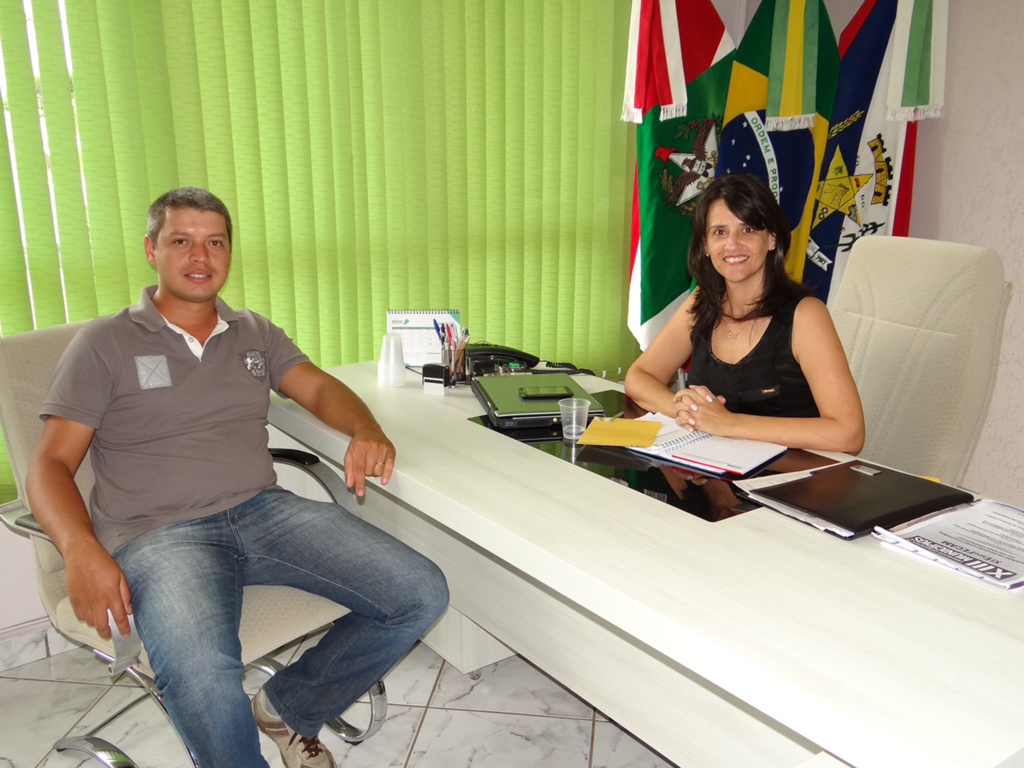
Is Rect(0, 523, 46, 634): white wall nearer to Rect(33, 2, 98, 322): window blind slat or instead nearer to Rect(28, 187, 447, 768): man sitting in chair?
Rect(33, 2, 98, 322): window blind slat

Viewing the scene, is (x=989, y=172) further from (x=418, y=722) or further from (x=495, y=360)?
(x=418, y=722)

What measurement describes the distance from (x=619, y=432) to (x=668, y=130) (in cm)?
174

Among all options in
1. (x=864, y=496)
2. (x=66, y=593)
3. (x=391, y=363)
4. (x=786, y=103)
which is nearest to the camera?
(x=864, y=496)

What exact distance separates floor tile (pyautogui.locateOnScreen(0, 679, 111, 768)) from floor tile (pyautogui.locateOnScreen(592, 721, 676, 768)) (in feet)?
4.46

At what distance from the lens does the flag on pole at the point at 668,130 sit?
2883 mm

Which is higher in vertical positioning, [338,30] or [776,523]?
[338,30]

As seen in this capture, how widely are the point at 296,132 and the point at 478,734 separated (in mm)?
1915

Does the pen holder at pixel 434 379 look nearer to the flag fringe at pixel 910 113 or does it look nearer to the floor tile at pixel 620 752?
the floor tile at pixel 620 752

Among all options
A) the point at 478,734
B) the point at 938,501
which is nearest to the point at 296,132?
the point at 478,734

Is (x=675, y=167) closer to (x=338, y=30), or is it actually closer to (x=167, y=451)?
(x=338, y=30)

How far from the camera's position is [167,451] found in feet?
5.71

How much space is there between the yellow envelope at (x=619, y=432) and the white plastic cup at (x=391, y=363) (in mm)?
650

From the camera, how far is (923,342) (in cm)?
195

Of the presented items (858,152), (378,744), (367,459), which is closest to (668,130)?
(858,152)
